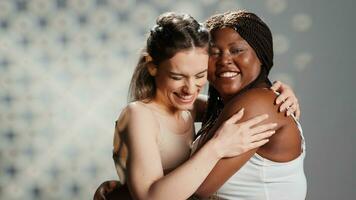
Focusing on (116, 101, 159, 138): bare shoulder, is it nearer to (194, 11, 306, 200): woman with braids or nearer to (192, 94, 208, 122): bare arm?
(194, 11, 306, 200): woman with braids

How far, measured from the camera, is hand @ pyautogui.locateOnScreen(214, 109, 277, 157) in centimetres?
114

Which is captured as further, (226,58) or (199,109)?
(199,109)

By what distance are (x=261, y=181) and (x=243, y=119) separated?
148 mm

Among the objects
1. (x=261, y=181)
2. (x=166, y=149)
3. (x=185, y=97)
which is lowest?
(x=261, y=181)

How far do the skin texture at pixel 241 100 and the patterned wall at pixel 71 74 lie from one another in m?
1.01

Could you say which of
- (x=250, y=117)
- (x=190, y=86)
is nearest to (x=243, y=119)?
(x=250, y=117)

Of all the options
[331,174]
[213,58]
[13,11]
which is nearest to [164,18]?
[213,58]

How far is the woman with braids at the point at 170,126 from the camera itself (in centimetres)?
111

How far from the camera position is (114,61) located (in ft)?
7.61

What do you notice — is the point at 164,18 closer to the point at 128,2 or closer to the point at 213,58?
the point at 213,58

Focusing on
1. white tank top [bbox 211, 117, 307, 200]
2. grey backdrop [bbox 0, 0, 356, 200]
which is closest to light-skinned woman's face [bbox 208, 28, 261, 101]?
white tank top [bbox 211, 117, 307, 200]

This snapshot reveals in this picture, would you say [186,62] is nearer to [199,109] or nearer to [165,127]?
[165,127]

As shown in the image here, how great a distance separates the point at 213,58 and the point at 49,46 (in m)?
1.16

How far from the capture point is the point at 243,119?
46.1 inches
